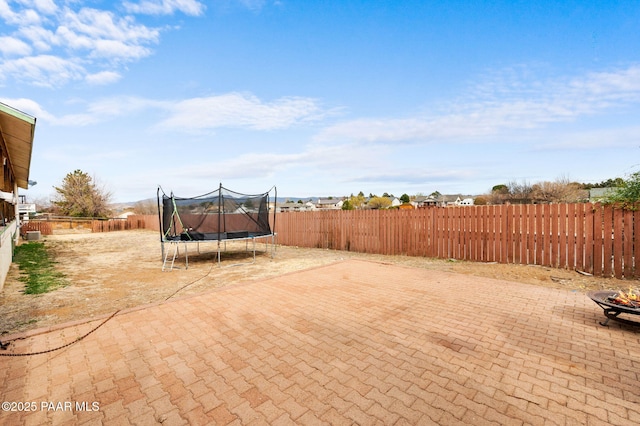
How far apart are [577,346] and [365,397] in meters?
2.53

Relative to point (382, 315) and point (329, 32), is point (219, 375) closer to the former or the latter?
point (382, 315)

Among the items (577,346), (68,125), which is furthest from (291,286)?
(68,125)

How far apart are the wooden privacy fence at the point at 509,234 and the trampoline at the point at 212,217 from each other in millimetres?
3488

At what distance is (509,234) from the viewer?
7055 millimetres

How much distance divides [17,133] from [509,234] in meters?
12.8

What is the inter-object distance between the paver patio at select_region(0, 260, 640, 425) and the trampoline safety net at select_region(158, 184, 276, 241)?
4635 millimetres

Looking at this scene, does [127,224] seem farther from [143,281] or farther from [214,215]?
[143,281]

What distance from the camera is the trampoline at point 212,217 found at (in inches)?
328

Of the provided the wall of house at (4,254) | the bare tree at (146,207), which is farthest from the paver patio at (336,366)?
the bare tree at (146,207)

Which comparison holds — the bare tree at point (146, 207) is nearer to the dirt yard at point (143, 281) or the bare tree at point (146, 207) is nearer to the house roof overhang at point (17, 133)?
the house roof overhang at point (17, 133)

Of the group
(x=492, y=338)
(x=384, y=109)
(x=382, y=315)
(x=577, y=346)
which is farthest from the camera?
(x=384, y=109)

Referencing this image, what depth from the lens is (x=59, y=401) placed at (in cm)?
207

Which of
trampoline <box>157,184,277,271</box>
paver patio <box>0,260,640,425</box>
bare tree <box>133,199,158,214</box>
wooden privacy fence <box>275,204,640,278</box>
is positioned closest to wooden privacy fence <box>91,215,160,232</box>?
trampoline <box>157,184,277,271</box>

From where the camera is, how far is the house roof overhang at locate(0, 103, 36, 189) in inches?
204
